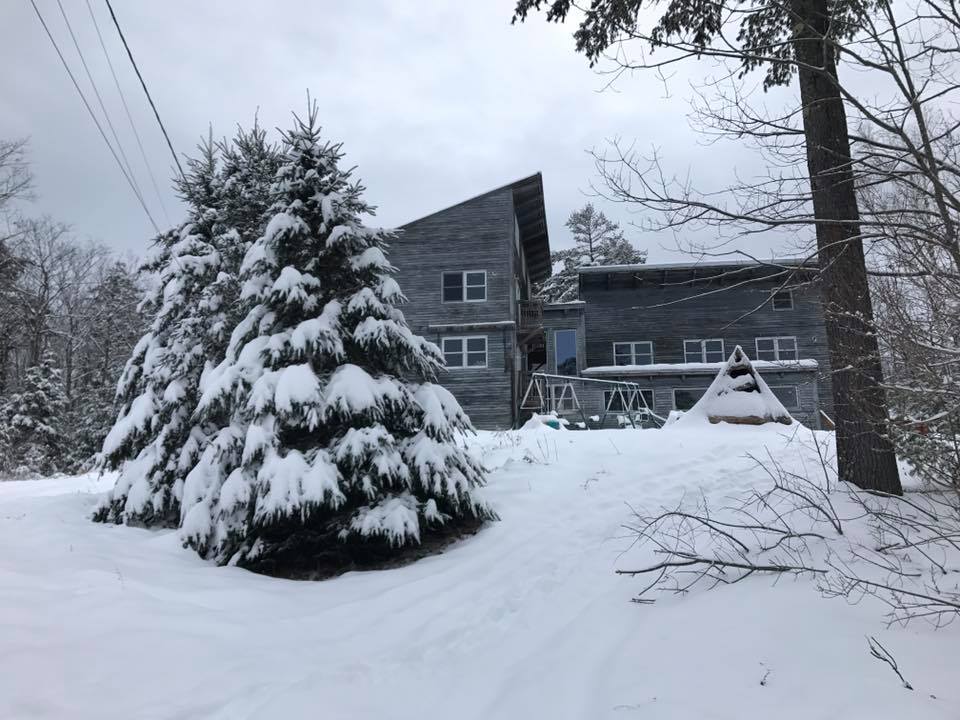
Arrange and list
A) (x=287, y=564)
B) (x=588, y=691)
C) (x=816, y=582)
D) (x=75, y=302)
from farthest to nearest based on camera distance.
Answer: (x=75, y=302)
(x=287, y=564)
(x=816, y=582)
(x=588, y=691)

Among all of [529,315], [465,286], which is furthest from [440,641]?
[529,315]

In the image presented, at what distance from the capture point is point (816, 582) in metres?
4.21

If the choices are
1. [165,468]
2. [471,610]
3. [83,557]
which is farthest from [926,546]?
[165,468]

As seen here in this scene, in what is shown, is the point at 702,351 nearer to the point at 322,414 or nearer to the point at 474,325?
the point at 474,325

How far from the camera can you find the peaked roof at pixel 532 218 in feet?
76.1

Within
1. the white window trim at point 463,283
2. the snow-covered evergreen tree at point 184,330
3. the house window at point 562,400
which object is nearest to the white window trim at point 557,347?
the house window at point 562,400

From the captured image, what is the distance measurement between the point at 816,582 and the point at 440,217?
68.4 ft

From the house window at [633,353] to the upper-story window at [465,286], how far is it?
29.3ft

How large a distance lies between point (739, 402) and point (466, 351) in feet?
40.4

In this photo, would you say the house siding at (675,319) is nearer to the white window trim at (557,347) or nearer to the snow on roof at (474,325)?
the white window trim at (557,347)

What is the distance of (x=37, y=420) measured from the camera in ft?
88.3

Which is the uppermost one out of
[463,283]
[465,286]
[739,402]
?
[463,283]

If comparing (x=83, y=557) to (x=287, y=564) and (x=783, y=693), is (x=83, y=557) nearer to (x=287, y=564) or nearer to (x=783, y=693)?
(x=287, y=564)

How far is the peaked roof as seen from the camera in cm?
2320
